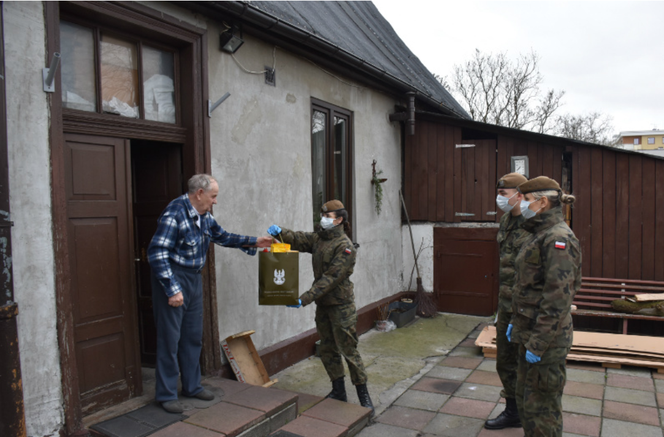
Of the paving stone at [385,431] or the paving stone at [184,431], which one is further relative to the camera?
the paving stone at [385,431]

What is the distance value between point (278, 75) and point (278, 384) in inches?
137

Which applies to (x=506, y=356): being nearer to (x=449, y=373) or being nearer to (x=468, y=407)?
(x=468, y=407)

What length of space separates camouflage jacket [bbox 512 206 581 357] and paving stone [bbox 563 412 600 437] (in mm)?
1393

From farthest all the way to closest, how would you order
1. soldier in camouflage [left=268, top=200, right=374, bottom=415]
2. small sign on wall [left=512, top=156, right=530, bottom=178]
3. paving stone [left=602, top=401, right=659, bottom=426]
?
small sign on wall [left=512, top=156, right=530, bottom=178]
soldier in camouflage [left=268, top=200, right=374, bottom=415]
paving stone [left=602, top=401, right=659, bottom=426]

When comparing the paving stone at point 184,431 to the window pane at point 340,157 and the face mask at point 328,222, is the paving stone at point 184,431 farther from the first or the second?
the window pane at point 340,157

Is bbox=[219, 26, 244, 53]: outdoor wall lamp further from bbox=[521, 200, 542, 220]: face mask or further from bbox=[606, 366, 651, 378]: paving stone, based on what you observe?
bbox=[606, 366, 651, 378]: paving stone

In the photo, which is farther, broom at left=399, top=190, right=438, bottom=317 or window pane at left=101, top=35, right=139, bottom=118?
broom at left=399, top=190, right=438, bottom=317

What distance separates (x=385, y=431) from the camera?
4.26m

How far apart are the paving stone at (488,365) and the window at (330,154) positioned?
2.72m

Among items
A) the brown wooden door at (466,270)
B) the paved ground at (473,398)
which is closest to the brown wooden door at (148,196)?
the paved ground at (473,398)

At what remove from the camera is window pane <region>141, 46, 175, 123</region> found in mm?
4392

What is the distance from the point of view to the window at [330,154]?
264 inches

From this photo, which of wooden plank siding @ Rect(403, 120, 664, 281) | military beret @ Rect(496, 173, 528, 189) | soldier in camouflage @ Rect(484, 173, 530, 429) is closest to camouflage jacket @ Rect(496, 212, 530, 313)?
soldier in camouflage @ Rect(484, 173, 530, 429)

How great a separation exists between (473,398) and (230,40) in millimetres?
4292
